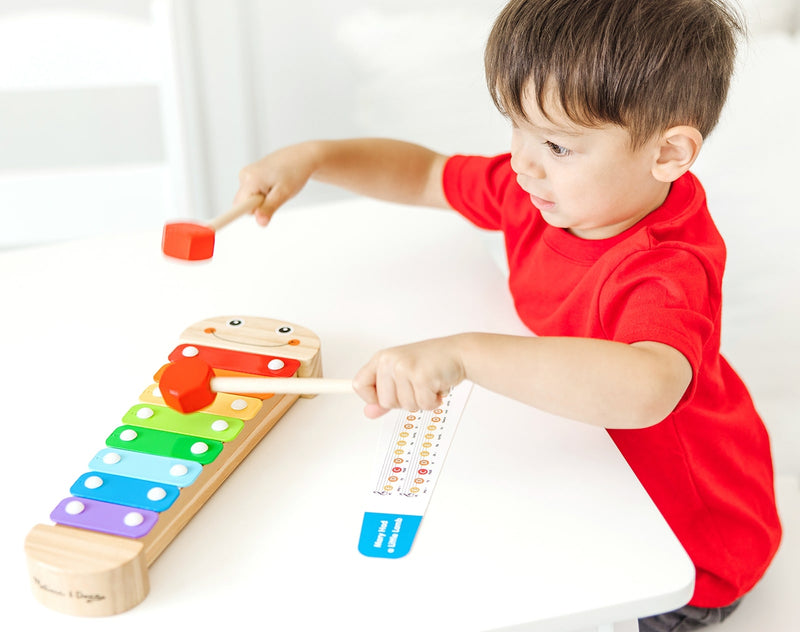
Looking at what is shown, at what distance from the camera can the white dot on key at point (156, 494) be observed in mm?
583

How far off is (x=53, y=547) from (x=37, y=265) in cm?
46

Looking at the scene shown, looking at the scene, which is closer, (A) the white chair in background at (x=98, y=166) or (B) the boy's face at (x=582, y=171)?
(B) the boy's face at (x=582, y=171)

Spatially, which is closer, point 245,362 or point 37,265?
point 245,362

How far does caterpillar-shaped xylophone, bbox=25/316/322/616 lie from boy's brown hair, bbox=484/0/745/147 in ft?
0.89

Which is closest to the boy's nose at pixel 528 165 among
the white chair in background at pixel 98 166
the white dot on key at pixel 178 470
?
the white dot on key at pixel 178 470

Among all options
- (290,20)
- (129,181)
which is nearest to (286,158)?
(129,181)

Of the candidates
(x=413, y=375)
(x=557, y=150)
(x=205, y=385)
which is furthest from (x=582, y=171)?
(x=205, y=385)

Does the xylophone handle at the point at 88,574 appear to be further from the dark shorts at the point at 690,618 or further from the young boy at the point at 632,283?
the dark shorts at the point at 690,618

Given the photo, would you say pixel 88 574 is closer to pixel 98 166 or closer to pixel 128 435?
pixel 128 435

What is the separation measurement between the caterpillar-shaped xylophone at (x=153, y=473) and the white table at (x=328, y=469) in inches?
0.6

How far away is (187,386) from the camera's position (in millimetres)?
619

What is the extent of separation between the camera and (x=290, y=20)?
170 centimetres

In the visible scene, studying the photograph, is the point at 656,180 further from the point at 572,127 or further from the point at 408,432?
the point at 408,432

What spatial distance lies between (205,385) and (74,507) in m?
0.11
